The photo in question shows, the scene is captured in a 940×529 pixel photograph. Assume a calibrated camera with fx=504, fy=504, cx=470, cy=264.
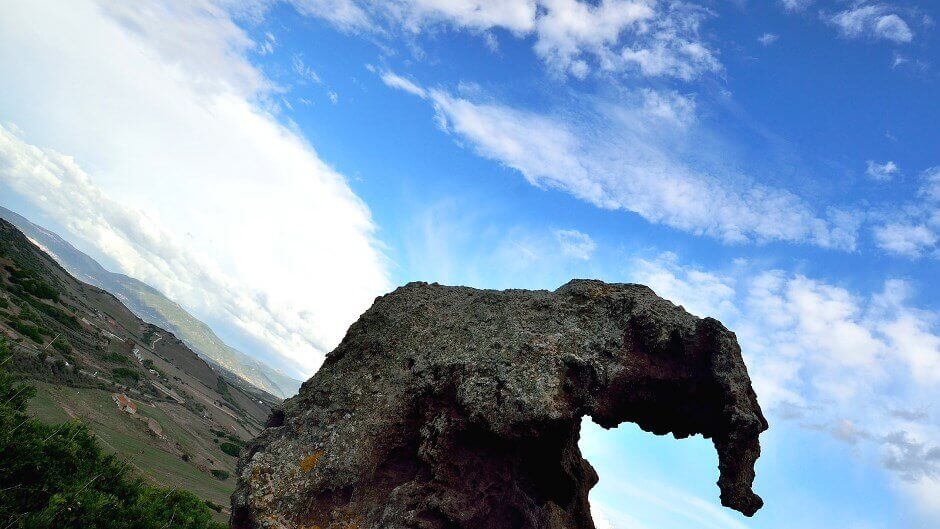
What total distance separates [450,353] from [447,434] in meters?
2.14

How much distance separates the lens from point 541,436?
1221 cm

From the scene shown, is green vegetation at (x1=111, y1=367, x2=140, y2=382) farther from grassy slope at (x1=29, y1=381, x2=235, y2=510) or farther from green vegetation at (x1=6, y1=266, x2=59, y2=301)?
green vegetation at (x1=6, y1=266, x2=59, y2=301)

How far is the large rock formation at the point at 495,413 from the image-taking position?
479 inches

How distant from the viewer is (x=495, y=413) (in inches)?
472

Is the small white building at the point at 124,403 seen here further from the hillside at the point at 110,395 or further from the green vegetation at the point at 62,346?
the green vegetation at the point at 62,346

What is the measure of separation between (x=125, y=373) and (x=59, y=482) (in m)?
70.2

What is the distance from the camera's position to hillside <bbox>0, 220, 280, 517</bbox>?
44.6 meters

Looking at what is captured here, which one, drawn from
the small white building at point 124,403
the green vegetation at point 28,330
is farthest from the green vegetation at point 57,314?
the small white building at point 124,403

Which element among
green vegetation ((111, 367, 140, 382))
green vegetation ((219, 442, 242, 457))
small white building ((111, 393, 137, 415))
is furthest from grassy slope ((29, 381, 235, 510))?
green vegetation ((219, 442, 242, 457))

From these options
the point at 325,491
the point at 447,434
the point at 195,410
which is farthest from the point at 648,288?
the point at 195,410

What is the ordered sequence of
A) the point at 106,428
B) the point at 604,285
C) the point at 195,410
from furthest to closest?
1. the point at 195,410
2. the point at 106,428
3. the point at 604,285

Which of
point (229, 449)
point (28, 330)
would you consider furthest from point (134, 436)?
point (229, 449)

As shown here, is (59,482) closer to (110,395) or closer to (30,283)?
(110,395)

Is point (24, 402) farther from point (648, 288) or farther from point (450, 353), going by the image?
point (648, 288)
